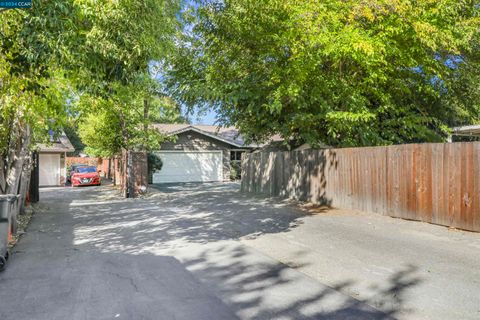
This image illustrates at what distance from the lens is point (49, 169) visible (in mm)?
24266

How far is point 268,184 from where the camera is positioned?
1584cm

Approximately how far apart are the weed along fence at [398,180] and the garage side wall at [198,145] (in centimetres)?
1213

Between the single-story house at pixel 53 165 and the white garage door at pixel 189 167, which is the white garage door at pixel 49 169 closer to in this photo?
the single-story house at pixel 53 165

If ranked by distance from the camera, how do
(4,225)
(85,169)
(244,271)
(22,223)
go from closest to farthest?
(244,271) < (4,225) < (22,223) < (85,169)

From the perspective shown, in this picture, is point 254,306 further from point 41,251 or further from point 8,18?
point 8,18

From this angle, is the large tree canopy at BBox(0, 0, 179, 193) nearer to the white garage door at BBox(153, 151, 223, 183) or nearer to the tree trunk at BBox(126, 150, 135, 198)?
the tree trunk at BBox(126, 150, 135, 198)

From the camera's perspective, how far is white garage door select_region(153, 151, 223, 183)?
79.6ft

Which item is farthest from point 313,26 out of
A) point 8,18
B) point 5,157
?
point 5,157

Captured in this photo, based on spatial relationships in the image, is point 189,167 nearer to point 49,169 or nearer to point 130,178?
point 130,178

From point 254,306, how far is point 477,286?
2801 mm

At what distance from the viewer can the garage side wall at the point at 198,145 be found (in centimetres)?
2472

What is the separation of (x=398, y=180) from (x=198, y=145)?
59.0 ft

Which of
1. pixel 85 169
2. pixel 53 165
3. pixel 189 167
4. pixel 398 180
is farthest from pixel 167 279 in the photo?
pixel 53 165

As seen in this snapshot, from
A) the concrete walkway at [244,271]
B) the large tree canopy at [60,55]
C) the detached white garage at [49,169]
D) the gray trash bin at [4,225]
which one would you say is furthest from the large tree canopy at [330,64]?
the detached white garage at [49,169]
